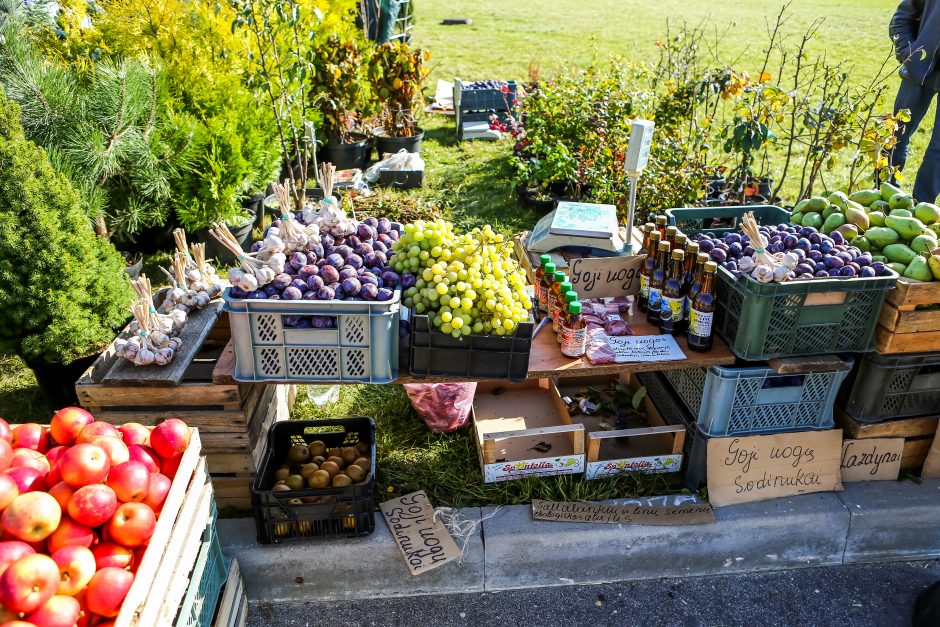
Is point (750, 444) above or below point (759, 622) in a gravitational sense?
above

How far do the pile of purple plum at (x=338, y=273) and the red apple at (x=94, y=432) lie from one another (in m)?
0.58

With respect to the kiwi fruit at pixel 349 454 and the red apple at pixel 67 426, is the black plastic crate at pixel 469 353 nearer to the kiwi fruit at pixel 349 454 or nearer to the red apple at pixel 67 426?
the kiwi fruit at pixel 349 454

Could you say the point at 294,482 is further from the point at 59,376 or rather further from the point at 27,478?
the point at 59,376

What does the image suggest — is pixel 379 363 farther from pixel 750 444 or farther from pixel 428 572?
pixel 750 444

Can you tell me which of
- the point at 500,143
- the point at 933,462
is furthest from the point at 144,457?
the point at 500,143

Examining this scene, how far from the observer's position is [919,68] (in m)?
5.10

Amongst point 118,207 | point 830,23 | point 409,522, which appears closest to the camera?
point 409,522

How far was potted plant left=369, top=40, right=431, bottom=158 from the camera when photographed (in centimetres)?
763

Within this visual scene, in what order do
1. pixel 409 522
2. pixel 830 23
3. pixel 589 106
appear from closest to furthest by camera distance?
1. pixel 409 522
2. pixel 589 106
3. pixel 830 23

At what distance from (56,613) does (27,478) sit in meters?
0.46

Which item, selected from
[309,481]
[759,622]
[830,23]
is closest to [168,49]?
[309,481]

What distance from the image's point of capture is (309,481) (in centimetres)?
Answer: 282

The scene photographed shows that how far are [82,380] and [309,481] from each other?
954mm

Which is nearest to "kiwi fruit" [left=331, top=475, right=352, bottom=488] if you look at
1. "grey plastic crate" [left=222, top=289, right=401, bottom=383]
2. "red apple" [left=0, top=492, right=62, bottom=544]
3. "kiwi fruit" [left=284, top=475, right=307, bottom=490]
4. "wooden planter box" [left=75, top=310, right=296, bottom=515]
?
"kiwi fruit" [left=284, top=475, right=307, bottom=490]
